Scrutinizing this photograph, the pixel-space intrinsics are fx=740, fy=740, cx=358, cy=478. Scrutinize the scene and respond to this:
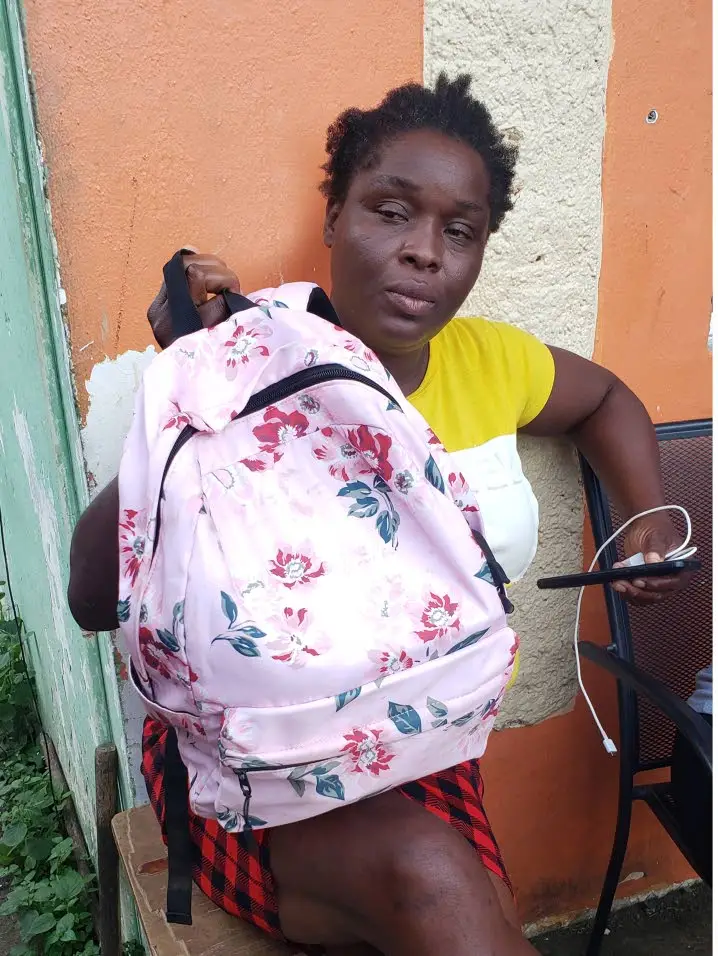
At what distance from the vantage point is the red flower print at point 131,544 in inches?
35.7

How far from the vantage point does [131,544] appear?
2.98 feet

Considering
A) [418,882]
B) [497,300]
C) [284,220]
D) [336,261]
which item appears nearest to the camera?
[418,882]

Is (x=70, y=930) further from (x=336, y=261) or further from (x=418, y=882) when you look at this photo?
(x=336, y=261)

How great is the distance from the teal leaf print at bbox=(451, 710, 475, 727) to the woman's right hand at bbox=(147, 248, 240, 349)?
0.62 m

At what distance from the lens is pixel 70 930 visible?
1853 millimetres

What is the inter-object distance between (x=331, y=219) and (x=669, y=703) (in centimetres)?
112

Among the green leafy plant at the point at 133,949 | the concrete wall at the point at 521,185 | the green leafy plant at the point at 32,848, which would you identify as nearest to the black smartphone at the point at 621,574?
the concrete wall at the point at 521,185

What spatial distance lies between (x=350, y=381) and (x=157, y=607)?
1.17 feet

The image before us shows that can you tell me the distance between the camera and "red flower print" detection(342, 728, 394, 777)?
2.82 ft

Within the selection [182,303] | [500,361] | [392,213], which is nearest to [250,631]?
[182,303]

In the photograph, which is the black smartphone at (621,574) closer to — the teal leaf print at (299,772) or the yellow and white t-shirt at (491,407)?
the yellow and white t-shirt at (491,407)

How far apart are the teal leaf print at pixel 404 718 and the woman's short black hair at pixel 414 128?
86cm

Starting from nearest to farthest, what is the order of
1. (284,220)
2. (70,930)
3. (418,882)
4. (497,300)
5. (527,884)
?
(418,882)
(284,220)
(497,300)
(70,930)
(527,884)

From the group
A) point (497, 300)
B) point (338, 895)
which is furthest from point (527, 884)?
point (497, 300)
